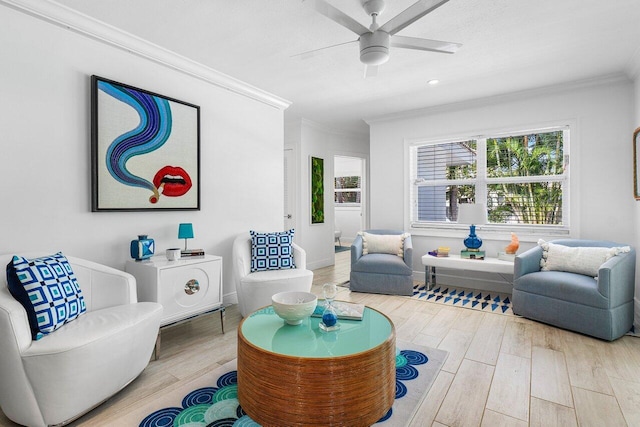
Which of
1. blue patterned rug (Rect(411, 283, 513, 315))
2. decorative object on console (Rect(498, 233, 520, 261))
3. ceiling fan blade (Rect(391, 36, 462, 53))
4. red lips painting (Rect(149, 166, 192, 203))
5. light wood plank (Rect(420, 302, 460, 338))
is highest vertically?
ceiling fan blade (Rect(391, 36, 462, 53))

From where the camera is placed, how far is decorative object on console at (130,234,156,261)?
268 cm

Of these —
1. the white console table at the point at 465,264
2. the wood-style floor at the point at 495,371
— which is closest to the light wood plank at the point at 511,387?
the wood-style floor at the point at 495,371

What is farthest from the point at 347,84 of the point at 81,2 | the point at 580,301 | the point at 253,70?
the point at 580,301

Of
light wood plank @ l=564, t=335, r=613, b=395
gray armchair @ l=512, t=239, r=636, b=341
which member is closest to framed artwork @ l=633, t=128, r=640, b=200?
gray armchair @ l=512, t=239, r=636, b=341

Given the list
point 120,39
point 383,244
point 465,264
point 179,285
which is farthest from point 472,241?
point 120,39

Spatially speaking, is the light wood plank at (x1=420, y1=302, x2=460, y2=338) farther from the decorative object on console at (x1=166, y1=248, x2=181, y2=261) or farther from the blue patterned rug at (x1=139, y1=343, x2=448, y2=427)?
the decorative object on console at (x1=166, y1=248, x2=181, y2=261)

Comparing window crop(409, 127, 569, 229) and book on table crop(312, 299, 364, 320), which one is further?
window crop(409, 127, 569, 229)

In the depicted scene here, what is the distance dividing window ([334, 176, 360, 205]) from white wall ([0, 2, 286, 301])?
578 centimetres

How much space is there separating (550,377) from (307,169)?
13.7 feet

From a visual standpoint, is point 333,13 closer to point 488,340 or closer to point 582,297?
point 488,340

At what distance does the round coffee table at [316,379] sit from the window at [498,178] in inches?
128

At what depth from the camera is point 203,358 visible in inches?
96.0

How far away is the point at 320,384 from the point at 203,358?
127 centimetres

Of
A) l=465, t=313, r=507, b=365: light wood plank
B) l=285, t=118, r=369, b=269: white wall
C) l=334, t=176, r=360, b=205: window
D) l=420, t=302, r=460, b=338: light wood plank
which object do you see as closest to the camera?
l=465, t=313, r=507, b=365: light wood plank
